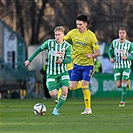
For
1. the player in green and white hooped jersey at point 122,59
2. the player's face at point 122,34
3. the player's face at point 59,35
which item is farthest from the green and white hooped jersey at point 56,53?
the player in green and white hooped jersey at point 122,59

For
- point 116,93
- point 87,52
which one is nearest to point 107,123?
point 87,52

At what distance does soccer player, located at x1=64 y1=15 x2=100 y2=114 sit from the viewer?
18203 millimetres

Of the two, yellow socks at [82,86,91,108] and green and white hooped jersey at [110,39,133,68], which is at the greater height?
green and white hooped jersey at [110,39,133,68]

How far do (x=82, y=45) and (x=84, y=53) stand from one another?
0.22m

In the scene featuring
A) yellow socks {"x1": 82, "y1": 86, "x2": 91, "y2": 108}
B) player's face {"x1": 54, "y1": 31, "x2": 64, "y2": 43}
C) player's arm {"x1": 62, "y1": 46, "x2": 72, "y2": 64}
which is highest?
player's face {"x1": 54, "y1": 31, "x2": 64, "y2": 43}

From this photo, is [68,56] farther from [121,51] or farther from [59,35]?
[121,51]

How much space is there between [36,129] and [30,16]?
32495mm

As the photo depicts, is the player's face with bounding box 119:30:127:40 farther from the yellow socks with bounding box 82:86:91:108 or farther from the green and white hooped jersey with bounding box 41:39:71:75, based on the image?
the green and white hooped jersey with bounding box 41:39:71:75

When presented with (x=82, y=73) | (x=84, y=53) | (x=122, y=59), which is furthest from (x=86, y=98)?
(x=122, y=59)

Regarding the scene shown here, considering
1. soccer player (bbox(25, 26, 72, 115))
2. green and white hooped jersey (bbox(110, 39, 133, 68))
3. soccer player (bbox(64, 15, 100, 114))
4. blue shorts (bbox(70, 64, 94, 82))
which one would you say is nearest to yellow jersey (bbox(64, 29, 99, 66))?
soccer player (bbox(64, 15, 100, 114))

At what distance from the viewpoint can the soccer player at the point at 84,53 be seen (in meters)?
18.2

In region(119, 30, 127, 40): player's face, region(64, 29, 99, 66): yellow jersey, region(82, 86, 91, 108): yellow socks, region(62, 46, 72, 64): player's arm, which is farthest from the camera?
region(119, 30, 127, 40): player's face

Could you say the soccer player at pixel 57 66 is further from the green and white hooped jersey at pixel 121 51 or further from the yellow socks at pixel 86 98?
the green and white hooped jersey at pixel 121 51

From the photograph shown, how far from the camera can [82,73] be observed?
61.3 feet
